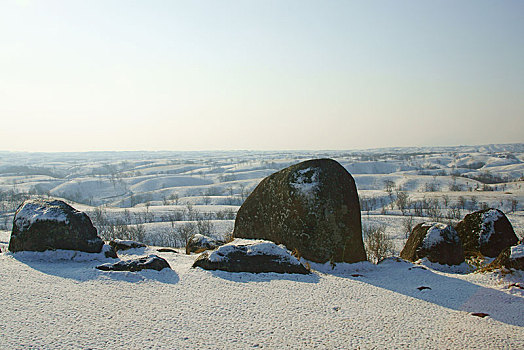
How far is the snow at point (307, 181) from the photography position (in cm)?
912

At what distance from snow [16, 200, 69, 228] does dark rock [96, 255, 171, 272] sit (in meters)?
2.18

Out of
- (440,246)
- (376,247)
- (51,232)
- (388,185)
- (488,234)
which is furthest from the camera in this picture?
(388,185)

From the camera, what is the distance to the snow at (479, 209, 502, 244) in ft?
35.9

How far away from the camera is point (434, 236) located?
10289 mm

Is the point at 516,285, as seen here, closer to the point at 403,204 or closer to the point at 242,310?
the point at 242,310

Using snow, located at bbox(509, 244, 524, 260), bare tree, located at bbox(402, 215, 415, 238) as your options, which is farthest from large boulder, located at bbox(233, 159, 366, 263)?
bare tree, located at bbox(402, 215, 415, 238)

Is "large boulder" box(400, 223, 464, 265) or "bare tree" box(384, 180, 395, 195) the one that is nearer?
"large boulder" box(400, 223, 464, 265)

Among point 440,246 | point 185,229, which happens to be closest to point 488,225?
point 440,246

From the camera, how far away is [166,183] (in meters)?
142

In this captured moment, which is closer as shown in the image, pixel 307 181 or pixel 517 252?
pixel 517 252

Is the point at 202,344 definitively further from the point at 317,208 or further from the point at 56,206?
the point at 56,206

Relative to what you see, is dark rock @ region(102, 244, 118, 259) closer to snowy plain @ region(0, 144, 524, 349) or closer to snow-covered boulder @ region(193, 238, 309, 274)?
snowy plain @ region(0, 144, 524, 349)

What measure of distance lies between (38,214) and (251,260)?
5.36m

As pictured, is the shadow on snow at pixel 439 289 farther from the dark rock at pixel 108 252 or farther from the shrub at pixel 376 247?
the dark rock at pixel 108 252
